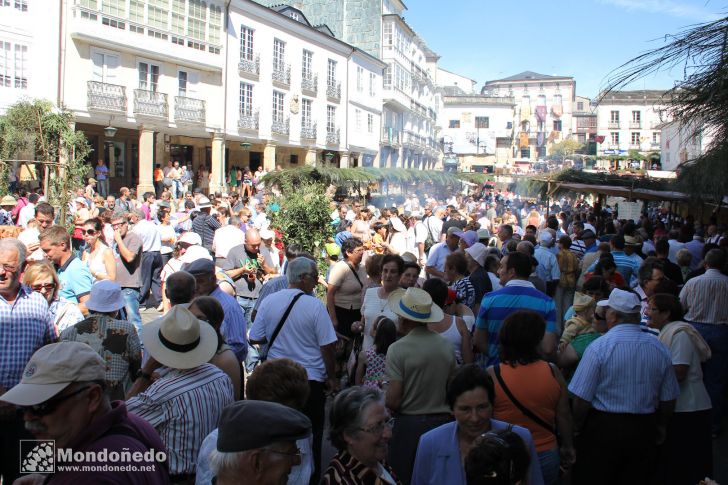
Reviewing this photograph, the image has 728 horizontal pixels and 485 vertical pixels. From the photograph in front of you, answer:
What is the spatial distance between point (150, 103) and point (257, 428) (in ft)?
95.8

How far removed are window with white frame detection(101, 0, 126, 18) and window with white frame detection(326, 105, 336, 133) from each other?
1779 centimetres

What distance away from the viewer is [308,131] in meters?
41.2

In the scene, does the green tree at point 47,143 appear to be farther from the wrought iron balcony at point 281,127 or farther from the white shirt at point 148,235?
the wrought iron balcony at point 281,127

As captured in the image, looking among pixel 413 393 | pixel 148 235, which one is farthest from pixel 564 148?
pixel 413 393

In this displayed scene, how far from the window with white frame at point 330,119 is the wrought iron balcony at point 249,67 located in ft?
27.7

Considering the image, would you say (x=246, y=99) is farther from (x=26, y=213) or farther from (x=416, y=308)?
(x=416, y=308)

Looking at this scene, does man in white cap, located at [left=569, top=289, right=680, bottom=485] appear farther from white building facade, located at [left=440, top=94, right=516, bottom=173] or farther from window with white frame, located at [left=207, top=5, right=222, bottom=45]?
white building facade, located at [left=440, top=94, right=516, bottom=173]

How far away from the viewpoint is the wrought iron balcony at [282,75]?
37.8 m

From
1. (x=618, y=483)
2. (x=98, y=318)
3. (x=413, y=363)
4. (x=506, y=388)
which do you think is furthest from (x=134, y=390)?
(x=618, y=483)

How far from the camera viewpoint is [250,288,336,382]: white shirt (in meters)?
A: 5.08

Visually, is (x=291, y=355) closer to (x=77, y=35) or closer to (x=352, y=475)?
(x=352, y=475)

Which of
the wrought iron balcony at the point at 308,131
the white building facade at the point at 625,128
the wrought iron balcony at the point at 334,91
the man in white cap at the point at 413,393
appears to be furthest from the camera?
the white building facade at the point at 625,128

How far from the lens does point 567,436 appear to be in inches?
156

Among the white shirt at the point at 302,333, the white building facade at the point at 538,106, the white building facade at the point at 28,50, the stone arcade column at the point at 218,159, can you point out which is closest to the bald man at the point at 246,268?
the white shirt at the point at 302,333
